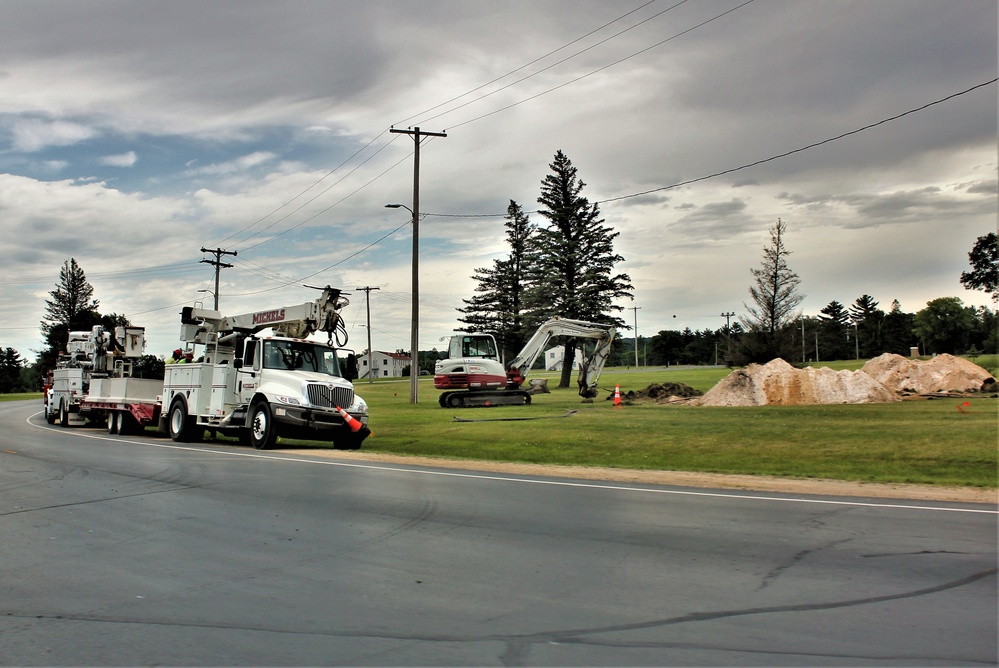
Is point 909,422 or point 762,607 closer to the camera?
point 762,607

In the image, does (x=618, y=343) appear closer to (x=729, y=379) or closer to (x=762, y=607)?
(x=729, y=379)

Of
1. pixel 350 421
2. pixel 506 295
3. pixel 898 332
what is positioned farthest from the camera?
pixel 898 332

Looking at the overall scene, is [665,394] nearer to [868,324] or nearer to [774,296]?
[774,296]

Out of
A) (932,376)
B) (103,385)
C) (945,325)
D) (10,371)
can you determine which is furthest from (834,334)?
(10,371)

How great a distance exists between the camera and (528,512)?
959cm

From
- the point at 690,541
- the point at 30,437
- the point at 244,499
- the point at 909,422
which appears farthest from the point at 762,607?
the point at 30,437

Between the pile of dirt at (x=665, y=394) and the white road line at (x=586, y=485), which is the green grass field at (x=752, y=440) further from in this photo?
the pile of dirt at (x=665, y=394)

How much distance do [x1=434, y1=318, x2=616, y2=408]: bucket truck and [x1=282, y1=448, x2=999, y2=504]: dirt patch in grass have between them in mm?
18213

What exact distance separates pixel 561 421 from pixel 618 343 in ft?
88.1

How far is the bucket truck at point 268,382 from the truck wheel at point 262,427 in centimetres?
3

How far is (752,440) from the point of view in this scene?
59.0 ft

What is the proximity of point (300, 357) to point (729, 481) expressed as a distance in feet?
39.7

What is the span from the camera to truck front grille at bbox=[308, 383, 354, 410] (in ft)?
63.9

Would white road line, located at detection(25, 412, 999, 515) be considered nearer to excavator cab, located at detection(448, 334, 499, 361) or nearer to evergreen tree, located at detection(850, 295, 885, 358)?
excavator cab, located at detection(448, 334, 499, 361)
